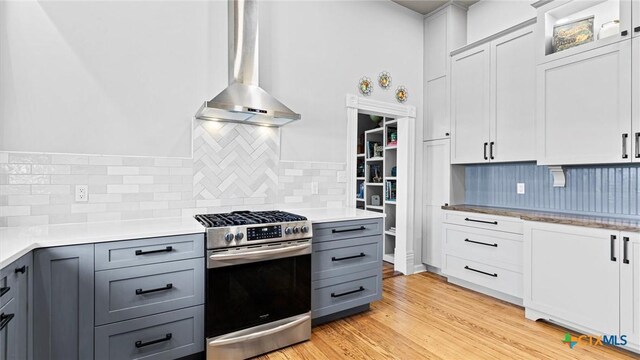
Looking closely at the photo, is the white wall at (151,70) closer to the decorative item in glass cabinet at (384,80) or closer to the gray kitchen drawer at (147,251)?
the decorative item in glass cabinet at (384,80)

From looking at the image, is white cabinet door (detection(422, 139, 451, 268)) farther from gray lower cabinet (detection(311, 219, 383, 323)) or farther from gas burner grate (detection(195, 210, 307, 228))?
gas burner grate (detection(195, 210, 307, 228))

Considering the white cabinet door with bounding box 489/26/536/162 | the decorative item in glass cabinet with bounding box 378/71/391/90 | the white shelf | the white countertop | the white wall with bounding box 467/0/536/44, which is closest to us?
the white countertop

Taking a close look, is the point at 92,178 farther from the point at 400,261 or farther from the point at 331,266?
the point at 400,261

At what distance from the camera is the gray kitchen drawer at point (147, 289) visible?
1728 millimetres

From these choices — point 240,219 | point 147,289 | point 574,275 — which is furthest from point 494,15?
point 147,289

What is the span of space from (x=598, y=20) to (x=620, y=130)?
102 cm

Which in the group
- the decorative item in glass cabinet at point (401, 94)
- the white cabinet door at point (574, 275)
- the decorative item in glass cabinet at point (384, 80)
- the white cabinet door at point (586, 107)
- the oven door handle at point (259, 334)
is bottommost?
the oven door handle at point (259, 334)

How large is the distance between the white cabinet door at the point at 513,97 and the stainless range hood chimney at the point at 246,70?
2116 millimetres

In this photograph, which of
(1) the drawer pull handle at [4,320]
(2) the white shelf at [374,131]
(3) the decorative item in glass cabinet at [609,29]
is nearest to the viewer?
(1) the drawer pull handle at [4,320]

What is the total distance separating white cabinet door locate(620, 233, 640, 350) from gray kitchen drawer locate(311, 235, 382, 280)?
64.7 inches

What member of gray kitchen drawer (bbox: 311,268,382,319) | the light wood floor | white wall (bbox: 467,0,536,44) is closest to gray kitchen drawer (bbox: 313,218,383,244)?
gray kitchen drawer (bbox: 311,268,382,319)

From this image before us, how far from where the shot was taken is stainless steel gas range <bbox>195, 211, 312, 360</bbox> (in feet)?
6.53

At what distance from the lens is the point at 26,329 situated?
148 cm

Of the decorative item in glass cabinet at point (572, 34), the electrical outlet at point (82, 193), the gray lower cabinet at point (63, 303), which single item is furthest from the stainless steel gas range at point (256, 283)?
the decorative item in glass cabinet at point (572, 34)
